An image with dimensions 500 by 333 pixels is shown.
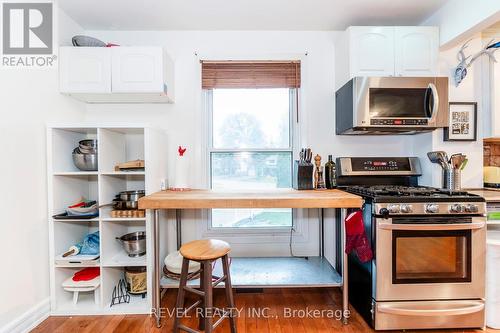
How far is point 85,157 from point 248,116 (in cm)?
148

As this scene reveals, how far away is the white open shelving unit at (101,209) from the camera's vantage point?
2020 mm

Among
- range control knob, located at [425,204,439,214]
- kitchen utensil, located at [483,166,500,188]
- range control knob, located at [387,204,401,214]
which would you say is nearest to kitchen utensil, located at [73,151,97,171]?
range control knob, located at [387,204,401,214]

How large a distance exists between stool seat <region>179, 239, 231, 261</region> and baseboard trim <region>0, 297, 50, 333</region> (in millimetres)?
1262

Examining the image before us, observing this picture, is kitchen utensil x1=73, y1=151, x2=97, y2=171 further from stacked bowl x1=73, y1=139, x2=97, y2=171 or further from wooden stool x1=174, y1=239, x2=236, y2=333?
wooden stool x1=174, y1=239, x2=236, y2=333

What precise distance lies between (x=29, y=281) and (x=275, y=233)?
1983 mm

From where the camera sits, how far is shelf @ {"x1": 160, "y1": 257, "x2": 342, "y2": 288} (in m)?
2.05

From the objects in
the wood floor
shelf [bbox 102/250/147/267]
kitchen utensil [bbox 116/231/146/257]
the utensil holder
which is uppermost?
the utensil holder

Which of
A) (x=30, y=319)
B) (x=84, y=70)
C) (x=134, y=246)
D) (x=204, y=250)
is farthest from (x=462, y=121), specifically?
(x=30, y=319)

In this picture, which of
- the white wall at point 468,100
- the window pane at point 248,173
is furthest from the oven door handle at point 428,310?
the window pane at point 248,173

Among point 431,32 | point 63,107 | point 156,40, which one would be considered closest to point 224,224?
point 63,107

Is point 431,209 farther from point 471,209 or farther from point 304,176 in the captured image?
point 304,176

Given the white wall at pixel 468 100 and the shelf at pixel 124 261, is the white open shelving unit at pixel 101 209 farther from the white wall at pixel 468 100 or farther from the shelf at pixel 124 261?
the white wall at pixel 468 100

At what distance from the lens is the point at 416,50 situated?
7.39ft

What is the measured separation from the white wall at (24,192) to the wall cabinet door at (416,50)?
113 inches
